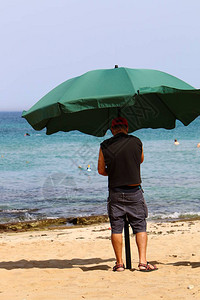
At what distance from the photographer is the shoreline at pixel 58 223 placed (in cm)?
1209

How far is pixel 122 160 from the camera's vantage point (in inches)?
201

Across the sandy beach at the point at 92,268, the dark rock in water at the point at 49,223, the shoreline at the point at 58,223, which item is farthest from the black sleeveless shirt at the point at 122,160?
the dark rock in water at the point at 49,223

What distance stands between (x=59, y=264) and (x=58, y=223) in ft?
19.8

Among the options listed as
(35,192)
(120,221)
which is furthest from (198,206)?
(120,221)

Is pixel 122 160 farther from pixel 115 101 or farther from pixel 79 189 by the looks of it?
pixel 79 189

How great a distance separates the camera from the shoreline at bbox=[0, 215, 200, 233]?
12.1 m

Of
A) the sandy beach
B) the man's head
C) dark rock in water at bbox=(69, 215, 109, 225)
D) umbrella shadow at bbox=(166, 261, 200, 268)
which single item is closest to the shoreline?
dark rock in water at bbox=(69, 215, 109, 225)

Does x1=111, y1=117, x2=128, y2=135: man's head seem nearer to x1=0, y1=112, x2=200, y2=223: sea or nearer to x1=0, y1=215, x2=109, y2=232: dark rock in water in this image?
x1=0, y1=215, x2=109, y2=232: dark rock in water

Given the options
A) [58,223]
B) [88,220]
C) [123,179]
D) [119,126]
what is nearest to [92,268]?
[123,179]

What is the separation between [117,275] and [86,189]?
43.4 ft

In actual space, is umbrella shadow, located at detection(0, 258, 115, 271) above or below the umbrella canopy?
below

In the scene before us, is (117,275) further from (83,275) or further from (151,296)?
(151,296)

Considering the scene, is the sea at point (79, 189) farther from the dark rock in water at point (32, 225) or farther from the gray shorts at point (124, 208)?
the gray shorts at point (124, 208)

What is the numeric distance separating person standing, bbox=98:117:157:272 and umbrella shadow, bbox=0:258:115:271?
98 centimetres
